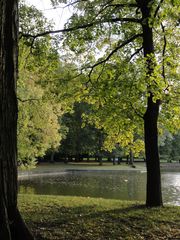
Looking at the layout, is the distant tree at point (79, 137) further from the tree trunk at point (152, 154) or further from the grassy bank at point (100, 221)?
the grassy bank at point (100, 221)

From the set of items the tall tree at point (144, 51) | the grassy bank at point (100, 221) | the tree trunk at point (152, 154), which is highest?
the tall tree at point (144, 51)

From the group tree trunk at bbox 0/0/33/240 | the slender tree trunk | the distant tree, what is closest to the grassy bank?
the slender tree trunk

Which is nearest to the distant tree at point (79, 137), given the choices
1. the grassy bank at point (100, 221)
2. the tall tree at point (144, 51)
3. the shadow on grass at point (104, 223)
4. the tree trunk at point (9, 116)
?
the tall tree at point (144, 51)

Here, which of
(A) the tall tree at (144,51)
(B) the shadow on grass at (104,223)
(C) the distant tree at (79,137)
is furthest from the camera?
(C) the distant tree at (79,137)

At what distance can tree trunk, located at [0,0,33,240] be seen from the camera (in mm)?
4371

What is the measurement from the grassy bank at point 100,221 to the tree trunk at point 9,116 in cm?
105

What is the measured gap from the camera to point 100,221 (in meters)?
7.05

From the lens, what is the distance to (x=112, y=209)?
882 centimetres

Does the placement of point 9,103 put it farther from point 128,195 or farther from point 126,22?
point 128,195

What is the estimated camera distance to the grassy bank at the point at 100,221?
6.02 metres

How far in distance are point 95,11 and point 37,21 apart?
181cm

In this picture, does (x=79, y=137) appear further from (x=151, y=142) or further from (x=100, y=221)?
(x=100, y=221)

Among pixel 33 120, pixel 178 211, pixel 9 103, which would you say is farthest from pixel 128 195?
pixel 9 103

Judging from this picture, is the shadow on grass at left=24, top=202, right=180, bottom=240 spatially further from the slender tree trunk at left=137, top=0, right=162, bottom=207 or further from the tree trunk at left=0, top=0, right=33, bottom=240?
the tree trunk at left=0, top=0, right=33, bottom=240
